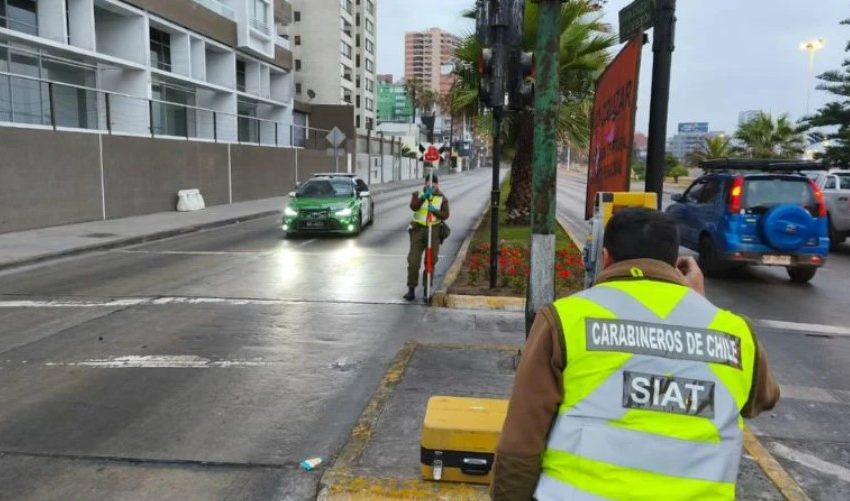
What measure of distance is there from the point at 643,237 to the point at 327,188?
16.9 m

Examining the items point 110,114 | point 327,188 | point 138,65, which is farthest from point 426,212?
point 138,65

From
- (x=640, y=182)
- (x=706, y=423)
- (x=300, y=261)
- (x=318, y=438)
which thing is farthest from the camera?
(x=640, y=182)

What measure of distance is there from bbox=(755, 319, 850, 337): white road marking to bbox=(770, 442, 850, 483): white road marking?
4142 mm

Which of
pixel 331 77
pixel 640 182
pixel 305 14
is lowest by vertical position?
pixel 640 182

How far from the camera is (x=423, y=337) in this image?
24.6 feet

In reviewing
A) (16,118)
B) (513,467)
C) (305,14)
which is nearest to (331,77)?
(305,14)

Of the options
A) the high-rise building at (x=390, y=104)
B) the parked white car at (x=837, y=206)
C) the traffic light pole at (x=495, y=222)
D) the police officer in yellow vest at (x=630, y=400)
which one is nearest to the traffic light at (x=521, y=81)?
the traffic light pole at (x=495, y=222)

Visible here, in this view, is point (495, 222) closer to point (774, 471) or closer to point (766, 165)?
point (766, 165)

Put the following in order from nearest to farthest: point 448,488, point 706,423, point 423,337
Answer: point 706,423 → point 448,488 → point 423,337

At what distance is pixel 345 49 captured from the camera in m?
78.6

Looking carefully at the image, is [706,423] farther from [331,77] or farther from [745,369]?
[331,77]

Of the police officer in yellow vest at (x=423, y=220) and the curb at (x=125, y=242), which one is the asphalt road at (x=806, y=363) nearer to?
the police officer in yellow vest at (x=423, y=220)

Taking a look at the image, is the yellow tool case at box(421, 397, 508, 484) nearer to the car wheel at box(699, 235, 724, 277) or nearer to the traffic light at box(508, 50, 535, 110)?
the traffic light at box(508, 50, 535, 110)

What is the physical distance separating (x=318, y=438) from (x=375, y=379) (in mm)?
1349
